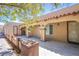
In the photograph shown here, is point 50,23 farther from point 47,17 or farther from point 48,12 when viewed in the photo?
point 48,12

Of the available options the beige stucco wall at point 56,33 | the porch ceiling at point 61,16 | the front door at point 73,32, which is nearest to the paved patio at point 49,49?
the beige stucco wall at point 56,33

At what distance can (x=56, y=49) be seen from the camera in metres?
2.63

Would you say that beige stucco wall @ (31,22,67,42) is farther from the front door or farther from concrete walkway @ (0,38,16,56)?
concrete walkway @ (0,38,16,56)

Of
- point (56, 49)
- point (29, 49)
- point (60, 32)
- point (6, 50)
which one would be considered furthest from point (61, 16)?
point (6, 50)

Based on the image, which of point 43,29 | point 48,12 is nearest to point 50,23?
point 43,29

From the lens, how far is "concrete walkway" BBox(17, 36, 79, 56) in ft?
8.34

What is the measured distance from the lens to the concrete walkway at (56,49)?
254 cm

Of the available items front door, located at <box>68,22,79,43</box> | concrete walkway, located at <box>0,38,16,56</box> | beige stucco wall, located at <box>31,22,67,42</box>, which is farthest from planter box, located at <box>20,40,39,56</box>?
front door, located at <box>68,22,79,43</box>

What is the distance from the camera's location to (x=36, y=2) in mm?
2539

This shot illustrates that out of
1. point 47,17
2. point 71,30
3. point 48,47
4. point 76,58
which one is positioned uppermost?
Result: point 47,17

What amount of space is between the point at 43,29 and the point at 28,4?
2.29 feet

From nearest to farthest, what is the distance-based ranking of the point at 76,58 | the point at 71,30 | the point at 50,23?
1. the point at 76,58
2. the point at 50,23
3. the point at 71,30

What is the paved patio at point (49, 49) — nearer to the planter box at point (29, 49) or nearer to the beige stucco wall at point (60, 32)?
the planter box at point (29, 49)

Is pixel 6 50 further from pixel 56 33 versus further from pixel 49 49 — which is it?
pixel 56 33
